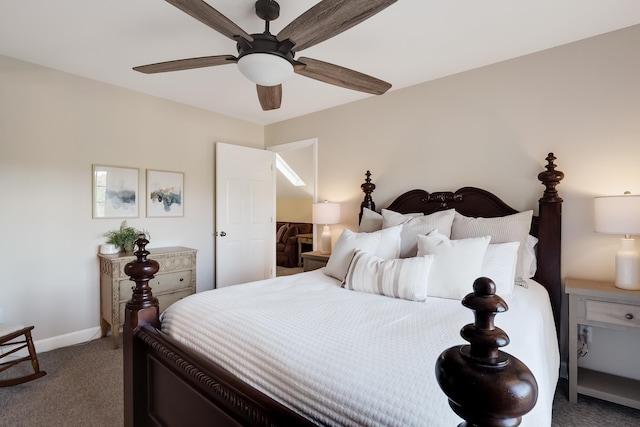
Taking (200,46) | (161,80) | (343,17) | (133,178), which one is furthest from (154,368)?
(161,80)

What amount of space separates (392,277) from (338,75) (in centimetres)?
132

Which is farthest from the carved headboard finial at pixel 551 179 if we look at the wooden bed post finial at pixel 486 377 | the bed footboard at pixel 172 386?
the bed footboard at pixel 172 386

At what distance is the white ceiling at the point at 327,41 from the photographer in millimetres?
1945

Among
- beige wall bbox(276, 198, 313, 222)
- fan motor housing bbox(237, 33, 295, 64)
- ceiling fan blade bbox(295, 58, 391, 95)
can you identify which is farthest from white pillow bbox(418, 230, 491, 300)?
beige wall bbox(276, 198, 313, 222)

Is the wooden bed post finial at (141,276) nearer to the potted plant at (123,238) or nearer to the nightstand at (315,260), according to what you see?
the potted plant at (123,238)

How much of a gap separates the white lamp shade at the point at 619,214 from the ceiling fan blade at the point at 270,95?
222cm

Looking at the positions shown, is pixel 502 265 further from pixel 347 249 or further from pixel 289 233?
pixel 289 233

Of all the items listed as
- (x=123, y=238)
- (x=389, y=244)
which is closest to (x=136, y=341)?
(x=389, y=244)

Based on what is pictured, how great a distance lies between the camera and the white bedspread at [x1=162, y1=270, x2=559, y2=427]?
0.87 meters

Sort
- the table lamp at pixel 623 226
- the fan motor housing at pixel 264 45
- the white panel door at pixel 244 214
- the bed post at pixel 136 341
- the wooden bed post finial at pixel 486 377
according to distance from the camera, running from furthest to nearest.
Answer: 1. the white panel door at pixel 244 214
2. the table lamp at pixel 623 226
3. the fan motor housing at pixel 264 45
4. the bed post at pixel 136 341
5. the wooden bed post finial at pixel 486 377

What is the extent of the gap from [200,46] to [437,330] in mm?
2440

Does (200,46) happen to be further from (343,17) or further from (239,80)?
(343,17)

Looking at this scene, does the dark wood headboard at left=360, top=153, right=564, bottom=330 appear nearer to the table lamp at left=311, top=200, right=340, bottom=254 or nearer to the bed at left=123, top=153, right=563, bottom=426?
the bed at left=123, top=153, right=563, bottom=426

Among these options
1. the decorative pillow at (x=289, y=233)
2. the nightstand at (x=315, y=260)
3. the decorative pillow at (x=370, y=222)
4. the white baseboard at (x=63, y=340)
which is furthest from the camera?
the decorative pillow at (x=289, y=233)
